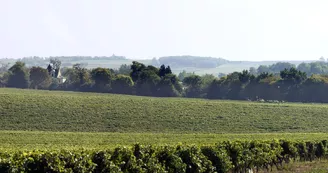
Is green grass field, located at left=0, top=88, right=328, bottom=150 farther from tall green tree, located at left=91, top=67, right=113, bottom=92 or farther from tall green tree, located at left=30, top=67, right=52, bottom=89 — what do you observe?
tall green tree, located at left=30, top=67, right=52, bottom=89

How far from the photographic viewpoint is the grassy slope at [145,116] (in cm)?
6606

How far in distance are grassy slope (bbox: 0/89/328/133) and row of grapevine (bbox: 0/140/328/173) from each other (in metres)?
25.3

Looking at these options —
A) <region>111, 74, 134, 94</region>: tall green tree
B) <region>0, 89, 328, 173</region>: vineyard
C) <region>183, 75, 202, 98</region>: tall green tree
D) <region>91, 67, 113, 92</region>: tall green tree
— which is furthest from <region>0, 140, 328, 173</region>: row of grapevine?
<region>183, 75, 202, 98</region>: tall green tree

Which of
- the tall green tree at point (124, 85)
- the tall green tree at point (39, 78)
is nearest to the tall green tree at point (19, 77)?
the tall green tree at point (39, 78)

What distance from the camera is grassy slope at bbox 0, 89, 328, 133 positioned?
217ft

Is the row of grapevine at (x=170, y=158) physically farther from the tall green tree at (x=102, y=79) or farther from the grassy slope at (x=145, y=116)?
the tall green tree at (x=102, y=79)

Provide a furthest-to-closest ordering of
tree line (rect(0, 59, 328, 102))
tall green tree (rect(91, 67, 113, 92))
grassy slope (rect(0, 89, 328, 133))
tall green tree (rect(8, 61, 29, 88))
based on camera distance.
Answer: tall green tree (rect(8, 61, 29, 88)), tall green tree (rect(91, 67, 113, 92)), tree line (rect(0, 59, 328, 102)), grassy slope (rect(0, 89, 328, 133))

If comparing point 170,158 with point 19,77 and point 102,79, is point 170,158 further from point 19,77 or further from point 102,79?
point 19,77

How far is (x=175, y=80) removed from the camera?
113625 mm

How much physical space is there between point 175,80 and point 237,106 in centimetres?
3261

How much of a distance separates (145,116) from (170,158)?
41.7 m

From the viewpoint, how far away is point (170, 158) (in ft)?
103

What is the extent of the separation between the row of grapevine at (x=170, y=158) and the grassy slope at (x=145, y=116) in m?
25.3

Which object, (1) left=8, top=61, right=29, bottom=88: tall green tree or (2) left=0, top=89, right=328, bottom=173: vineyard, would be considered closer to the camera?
(2) left=0, top=89, right=328, bottom=173: vineyard
